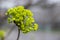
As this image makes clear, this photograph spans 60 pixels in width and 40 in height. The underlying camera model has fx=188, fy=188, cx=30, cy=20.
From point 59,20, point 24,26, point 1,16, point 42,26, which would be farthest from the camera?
point 59,20

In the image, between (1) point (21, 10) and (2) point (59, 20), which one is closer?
(1) point (21, 10)

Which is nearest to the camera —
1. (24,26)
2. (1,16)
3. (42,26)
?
(24,26)

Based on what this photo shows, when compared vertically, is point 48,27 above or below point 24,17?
below

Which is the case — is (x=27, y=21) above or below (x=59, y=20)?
above

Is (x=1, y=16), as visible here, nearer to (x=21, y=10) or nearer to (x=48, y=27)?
(x=21, y=10)

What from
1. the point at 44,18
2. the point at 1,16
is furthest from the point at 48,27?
the point at 1,16

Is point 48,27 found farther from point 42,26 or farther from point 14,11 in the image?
point 14,11

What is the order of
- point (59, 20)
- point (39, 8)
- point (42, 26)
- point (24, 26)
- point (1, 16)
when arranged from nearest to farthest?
point (24, 26) < point (1, 16) < point (42, 26) < point (39, 8) < point (59, 20)

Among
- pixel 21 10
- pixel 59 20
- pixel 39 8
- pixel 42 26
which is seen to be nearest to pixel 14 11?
pixel 21 10

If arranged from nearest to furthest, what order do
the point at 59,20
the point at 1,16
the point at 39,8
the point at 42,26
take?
the point at 1,16
the point at 42,26
the point at 39,8
the point at 59,20
